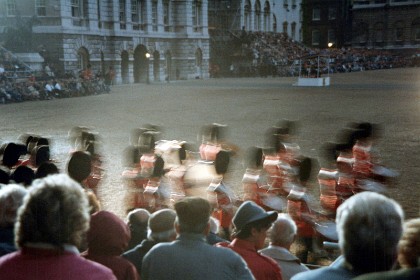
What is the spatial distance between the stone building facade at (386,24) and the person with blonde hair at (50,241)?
262 feet

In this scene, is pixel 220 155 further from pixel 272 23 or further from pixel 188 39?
pixel 272 23

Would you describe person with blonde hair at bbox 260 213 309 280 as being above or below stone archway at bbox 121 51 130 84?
below

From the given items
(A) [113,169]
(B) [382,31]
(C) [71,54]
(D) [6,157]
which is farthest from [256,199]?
(B) [382,31]

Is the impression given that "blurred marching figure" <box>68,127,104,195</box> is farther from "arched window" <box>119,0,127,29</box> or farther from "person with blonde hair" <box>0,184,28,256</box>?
"arched window" <box>119,0,127,29</box>

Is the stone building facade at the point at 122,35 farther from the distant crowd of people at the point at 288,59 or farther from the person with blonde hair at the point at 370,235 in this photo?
the person with blonde hair at the point at 370,235

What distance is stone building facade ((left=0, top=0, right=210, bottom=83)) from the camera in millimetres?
37344

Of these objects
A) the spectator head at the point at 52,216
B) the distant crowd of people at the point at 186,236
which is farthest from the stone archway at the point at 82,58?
the spectator head at the point at 52,216

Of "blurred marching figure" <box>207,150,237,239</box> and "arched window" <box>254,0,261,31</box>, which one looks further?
"arched window" <box>254,0,261,31</box>

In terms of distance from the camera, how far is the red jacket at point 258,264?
154 inches

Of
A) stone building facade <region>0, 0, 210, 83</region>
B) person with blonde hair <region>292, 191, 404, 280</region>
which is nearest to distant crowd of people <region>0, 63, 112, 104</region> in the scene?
stone building facade <region>0, 0, 210, 83</region>

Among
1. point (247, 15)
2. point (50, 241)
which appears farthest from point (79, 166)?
point (247, 15)

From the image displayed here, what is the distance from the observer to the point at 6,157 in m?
8.47

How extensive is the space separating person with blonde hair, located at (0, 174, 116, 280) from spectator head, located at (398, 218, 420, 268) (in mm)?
1631

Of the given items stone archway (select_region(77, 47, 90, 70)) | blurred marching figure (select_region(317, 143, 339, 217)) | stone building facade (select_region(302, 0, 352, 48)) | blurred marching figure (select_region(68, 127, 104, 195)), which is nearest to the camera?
blurred marching figure (select_region(317, 143, 339, 217))
